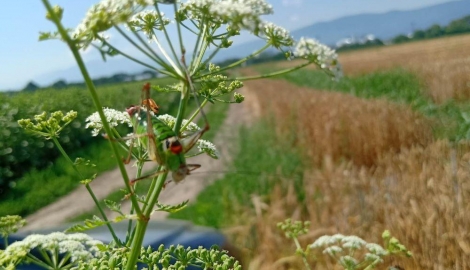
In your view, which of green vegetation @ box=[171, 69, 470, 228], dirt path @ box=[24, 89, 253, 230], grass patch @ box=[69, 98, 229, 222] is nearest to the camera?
green vegetation @ box=[171, 69, 470, 228]

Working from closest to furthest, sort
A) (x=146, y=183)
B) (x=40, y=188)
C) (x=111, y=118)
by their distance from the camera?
(x=111, y=118), (x=146, y=183), (x=40, y=188)

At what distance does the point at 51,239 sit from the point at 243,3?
35.4 inches

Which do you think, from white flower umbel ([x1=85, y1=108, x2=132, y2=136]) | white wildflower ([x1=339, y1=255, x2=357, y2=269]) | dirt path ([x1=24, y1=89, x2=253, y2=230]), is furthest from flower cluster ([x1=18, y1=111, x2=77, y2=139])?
dirt path ([x1=24, y1=89, x2=253, y2=230])

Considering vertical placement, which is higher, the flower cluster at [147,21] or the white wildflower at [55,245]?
the flower cluster at [147,21]

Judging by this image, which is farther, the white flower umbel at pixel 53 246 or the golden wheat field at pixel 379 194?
the golden wheat field at pixel 379 194

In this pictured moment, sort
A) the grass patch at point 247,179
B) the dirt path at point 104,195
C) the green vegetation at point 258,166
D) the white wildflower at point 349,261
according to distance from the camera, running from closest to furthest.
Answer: the white wildflower at point 349,261 → the green vegetation at point 258,166 → the grass patch at point 247,179 → the dirt path at point 104,195

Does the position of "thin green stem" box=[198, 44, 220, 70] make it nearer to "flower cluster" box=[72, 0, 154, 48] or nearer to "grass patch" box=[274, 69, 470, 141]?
"flower cluster" box=[72, 0, 154, 48]

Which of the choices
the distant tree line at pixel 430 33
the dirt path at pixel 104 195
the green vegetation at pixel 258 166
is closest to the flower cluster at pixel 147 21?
the green vegetation at pixel 258 166

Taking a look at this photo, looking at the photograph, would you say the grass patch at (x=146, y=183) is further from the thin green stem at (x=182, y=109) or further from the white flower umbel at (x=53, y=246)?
the thin green stem at (x=182, y=109)

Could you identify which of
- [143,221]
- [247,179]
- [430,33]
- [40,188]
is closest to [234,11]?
[143,221]

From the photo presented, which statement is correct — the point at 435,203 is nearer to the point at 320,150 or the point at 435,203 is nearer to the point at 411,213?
the point at 411,213

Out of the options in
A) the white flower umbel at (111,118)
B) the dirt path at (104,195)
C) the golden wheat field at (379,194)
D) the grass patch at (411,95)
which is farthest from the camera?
the dirt path at (104,195)

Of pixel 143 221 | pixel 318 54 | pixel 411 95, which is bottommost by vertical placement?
pixel 411 95

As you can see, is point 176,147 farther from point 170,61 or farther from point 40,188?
point 40,188
